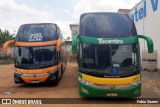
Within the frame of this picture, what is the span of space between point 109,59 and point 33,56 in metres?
5.34

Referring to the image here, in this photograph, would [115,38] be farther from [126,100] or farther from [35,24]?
[35,24]

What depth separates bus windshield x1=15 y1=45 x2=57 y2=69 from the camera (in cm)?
1426

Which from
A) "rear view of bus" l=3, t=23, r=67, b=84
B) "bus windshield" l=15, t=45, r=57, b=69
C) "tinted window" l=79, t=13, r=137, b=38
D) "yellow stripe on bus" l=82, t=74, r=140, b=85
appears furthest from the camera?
"bus windshield" l=15, t=45, r=57, b=69

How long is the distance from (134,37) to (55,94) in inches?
181

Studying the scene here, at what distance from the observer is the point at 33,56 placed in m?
14.3

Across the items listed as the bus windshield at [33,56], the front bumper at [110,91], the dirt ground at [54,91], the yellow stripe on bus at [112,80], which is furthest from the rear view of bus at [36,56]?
the yellow stripe on bus at [112,80]

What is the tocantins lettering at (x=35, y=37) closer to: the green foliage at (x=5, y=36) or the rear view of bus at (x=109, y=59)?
the rear view of bus at (x=109, y=59)

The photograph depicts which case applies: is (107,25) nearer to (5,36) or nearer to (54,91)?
(54,91)

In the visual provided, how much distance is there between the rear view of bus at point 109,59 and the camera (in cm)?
1015

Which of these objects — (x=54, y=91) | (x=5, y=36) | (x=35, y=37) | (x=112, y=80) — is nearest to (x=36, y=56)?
(x=35, y=37)

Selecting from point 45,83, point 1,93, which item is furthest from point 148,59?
point 1,93

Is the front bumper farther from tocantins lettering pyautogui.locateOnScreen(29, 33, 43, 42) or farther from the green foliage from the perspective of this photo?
the green foliage

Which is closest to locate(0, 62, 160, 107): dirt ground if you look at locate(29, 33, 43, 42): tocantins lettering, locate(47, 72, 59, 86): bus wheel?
locate(47, 72, 59, 86): bus wheel

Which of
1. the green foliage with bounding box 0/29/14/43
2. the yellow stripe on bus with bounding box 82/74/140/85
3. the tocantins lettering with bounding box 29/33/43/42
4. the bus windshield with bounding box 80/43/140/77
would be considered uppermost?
the green foliage with bounding box 0/29/14/43
